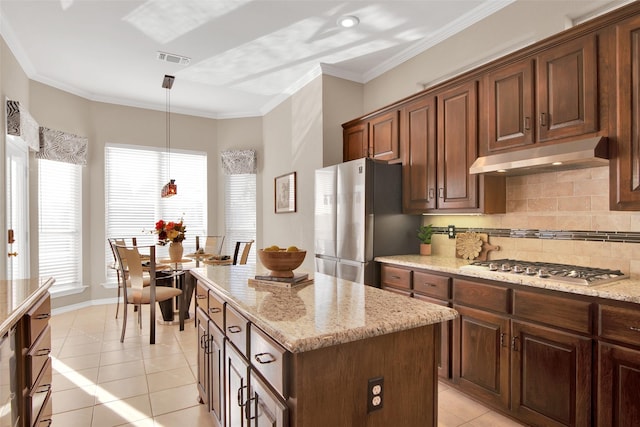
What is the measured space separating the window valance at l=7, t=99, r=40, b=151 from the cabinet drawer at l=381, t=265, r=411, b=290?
3.99m

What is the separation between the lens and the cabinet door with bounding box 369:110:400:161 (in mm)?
3691

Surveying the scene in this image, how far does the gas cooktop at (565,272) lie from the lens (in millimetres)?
2000

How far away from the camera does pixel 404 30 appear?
358 centimetres

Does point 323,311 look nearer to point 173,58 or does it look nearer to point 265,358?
point 265,358

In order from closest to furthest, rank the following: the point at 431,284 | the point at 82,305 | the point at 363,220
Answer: the point at 431,284 → the point at 363,220 → the point at 82,305

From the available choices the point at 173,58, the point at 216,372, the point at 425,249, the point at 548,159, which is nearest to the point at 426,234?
the point at 425,249

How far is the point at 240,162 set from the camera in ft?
20.4

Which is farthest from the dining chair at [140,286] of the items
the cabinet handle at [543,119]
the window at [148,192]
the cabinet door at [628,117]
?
the cabinet door at [628,117]

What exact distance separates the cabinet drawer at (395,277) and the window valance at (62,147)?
451 cm

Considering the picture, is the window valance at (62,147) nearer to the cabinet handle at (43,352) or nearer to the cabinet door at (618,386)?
the cabinet handle at (43,352)

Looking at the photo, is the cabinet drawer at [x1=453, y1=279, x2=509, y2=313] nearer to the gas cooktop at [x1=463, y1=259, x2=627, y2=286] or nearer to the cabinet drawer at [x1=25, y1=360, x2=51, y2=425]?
the gas cooktop at [x1=463, y1=259, x2=627, y2=286]

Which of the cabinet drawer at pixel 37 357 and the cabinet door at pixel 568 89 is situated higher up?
the cabinet door at pixel 568 89

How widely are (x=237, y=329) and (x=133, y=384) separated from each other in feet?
6.33

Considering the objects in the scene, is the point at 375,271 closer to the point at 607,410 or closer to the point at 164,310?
the point at 607,410
